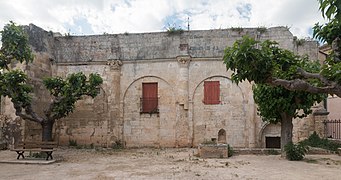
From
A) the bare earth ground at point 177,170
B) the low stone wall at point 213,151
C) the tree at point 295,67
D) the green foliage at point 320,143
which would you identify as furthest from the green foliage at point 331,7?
the green foliage at point 320,143

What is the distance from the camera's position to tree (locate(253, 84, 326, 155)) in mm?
10305

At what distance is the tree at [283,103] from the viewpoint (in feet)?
33.8

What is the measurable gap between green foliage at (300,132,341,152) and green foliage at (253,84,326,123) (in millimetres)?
2888

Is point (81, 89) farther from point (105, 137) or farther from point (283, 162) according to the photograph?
point (283, 162)

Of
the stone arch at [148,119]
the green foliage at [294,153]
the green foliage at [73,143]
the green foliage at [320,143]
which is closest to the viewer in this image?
the green foliage at [294,153]

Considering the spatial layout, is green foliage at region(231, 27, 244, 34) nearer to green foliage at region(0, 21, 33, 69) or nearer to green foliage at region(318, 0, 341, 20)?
green foliage at region(0, 21, 33, 69)

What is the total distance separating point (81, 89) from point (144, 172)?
5.27 m

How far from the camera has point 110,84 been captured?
16.3 metres

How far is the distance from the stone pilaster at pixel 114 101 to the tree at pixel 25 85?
3391 millimetres

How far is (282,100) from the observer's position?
1029 centimetres

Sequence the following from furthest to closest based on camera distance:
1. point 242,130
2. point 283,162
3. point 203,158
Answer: point 242,130, point 203,158, point 283,162

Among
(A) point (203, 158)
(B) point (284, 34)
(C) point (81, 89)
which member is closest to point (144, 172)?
(A) point (203, 158)

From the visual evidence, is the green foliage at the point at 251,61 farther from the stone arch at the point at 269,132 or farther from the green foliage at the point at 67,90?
the stone arch at the point at 269,132

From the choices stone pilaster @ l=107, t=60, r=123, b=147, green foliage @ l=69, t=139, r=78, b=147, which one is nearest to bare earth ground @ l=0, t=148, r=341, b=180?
stone pilaster @ l=107, t=60, r=123, b=147
